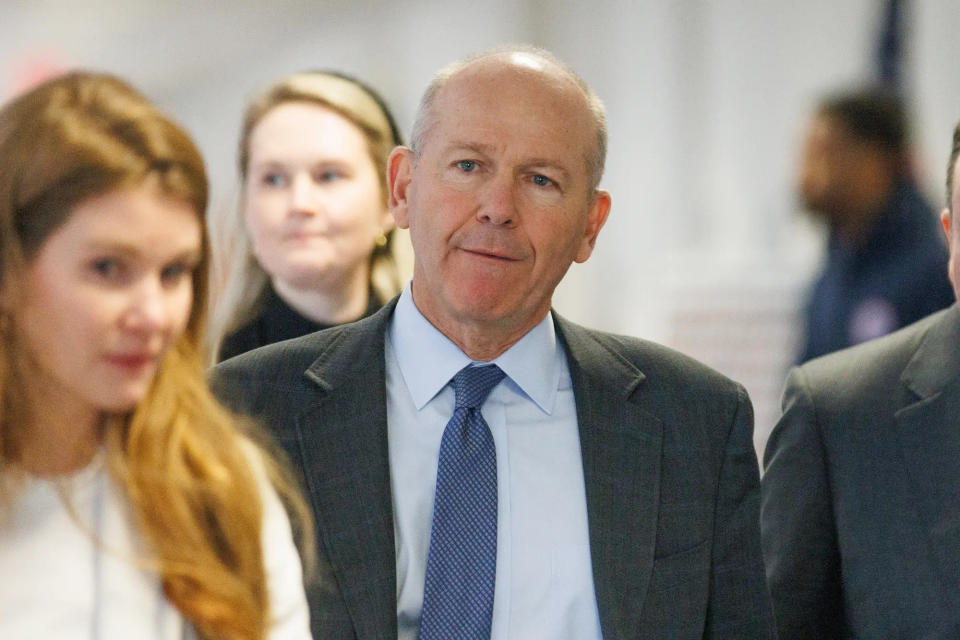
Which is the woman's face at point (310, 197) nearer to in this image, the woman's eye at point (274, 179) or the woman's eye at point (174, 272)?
the woman's eye at point (274, 179)

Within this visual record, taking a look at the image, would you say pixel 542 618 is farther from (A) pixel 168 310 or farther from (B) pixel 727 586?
(A) pixel 168 310

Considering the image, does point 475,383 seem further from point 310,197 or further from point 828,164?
point 828,164

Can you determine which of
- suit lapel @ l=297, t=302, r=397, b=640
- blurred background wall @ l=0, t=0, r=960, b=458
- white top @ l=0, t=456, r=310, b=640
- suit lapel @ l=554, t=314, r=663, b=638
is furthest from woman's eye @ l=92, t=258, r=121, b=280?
blurred background wall @ l=0, t=0, r=960, b=458

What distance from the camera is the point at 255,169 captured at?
264 centimetres

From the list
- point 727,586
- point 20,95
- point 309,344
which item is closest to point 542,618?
point 727,586

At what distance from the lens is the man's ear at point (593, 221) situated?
2.27 meters

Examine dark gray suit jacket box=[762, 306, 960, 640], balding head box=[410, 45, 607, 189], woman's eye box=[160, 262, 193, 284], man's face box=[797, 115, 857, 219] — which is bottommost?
dark gray suit jacket box=[762, 306, 960, 640]

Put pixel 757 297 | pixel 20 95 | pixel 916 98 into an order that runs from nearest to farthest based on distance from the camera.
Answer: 1. pixel 20 95
2. pixel 916 98
3. pixel 757 297

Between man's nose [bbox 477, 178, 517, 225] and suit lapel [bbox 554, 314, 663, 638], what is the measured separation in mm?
232

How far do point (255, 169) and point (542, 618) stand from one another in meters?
1.10

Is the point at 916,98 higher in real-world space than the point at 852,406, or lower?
higher

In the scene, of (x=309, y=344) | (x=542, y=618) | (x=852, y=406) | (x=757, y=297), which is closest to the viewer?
(x=542, y=618)

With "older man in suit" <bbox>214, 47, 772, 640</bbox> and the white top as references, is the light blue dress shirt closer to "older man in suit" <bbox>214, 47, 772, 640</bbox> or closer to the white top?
"older man in suit" <bbox>214, 47, 772, 640</bbox>

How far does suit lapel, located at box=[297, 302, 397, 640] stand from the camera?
1.89 metres
